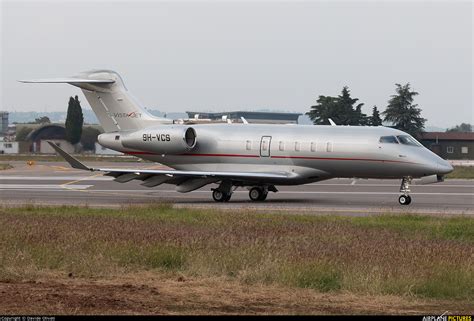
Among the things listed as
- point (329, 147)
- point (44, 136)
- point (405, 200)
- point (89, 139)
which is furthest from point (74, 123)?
point (405, 200)

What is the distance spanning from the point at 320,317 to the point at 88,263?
539cm

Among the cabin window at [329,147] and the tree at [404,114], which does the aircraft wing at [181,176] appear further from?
Result: the tree at [404,114]

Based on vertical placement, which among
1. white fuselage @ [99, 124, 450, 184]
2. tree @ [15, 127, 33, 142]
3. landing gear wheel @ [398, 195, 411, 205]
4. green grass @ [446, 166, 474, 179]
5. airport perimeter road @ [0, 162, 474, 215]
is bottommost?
airport perimeter road @ [0, 162, 474, 215]

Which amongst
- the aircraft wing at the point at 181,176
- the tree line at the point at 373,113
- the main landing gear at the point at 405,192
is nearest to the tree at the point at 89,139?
the tree line at the point at 373,113

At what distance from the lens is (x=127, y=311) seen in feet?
37.3

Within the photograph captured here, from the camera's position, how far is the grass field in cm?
1378

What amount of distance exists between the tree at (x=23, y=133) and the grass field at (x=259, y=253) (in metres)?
110

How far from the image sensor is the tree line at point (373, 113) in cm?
7481

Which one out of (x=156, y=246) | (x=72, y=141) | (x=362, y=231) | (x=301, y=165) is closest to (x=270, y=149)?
(x=301, y=165)

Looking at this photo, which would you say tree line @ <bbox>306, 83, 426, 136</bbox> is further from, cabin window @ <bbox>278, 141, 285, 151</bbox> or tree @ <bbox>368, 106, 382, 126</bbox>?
cabin window @ <bbox>278, 141, 285, 151</bbox>

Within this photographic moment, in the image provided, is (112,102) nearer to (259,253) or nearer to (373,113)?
(259,253)

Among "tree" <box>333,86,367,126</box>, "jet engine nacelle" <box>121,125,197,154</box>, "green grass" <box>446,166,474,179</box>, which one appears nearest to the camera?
"jet engine nacelle" <box>121,125,197,154</box>

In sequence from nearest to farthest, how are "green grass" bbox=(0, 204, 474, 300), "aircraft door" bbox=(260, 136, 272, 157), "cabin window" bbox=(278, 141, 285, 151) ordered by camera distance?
1. "green grass" bbox=(0, 204, 474, 300)
2. "cabin window" bbox=(278, 141, 285, 151)
3. "aircraft door" bbox=(260, 136, 272, 157)

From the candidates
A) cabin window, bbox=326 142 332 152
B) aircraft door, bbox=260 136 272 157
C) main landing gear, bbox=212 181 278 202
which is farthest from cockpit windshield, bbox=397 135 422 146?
main landing gear, bbox=212 181 278 202
